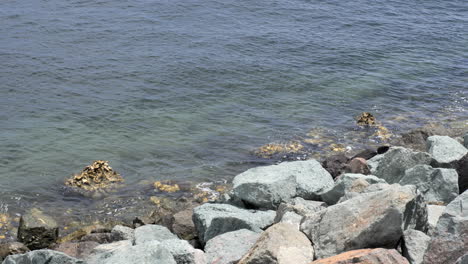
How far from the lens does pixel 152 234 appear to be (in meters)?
Answer: 10.6

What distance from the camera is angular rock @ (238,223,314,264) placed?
7770mm

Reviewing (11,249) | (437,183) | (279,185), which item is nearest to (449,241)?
(437,183)

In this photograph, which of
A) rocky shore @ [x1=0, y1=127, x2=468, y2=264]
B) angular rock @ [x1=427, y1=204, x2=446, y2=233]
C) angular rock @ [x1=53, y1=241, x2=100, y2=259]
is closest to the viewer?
rocky shore @ [x1=0, y1=127, x2=468, y2=264]

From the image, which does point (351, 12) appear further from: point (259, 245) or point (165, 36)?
point (259, 245)

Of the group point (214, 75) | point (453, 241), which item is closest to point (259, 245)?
point (453, 241)

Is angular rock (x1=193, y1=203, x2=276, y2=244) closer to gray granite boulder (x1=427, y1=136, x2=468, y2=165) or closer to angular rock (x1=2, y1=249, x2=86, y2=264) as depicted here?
angular rock (x1=2, y1=249, x2=86, y2=264)

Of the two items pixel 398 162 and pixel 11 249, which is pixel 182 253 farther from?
pixel 398 162

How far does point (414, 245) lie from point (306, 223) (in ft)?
5.02

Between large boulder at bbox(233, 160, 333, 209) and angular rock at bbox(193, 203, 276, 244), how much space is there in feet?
1.61

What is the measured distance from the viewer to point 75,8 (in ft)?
93.9

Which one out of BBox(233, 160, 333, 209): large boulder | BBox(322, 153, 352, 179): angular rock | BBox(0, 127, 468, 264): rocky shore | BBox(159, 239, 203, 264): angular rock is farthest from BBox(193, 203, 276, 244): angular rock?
BBox(322, 153, 352, 179): angular rock

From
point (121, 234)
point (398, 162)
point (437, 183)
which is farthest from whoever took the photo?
point (398, 162)

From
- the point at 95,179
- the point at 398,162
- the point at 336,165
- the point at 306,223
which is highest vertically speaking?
the point at 306,223

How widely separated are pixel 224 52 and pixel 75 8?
8271 millimetres
